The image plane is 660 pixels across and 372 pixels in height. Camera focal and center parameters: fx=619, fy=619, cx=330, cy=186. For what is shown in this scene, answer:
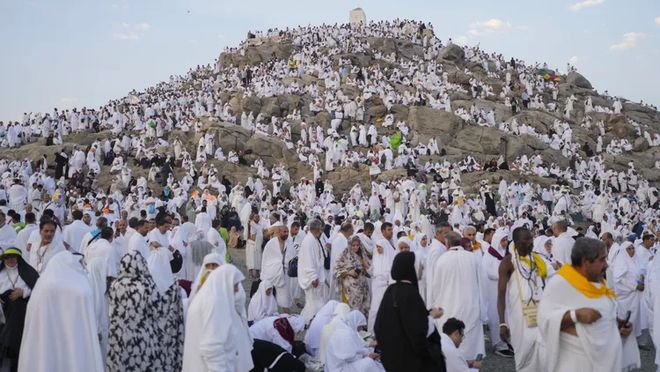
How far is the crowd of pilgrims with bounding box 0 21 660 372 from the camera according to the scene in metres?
4.64

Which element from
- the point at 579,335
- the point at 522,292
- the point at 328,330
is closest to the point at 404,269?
the point at 579,335

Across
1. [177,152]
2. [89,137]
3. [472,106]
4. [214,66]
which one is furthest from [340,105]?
[214,66]

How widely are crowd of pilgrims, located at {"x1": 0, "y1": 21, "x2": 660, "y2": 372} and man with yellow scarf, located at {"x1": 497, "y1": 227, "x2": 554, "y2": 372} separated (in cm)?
2

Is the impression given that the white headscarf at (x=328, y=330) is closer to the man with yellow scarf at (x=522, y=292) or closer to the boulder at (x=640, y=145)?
the man with yellow scarf at (x=522, y=292)

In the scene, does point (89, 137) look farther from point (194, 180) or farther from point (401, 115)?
point (401, 115)

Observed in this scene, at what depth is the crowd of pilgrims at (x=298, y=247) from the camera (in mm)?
4641

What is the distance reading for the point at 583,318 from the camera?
3619 millimetres

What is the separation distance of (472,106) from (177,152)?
1843cm

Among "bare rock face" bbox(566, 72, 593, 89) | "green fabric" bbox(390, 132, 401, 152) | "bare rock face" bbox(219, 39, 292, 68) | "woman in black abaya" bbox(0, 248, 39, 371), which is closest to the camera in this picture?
"woman in black abaya" bbox(0, 248, 39, 371)

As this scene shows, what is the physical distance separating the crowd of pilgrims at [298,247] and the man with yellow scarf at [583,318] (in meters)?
0.03

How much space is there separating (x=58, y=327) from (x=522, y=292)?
365 cm

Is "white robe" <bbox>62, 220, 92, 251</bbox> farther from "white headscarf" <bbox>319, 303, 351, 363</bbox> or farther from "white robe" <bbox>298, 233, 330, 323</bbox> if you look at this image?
"white headscarf" <bbox>319, 303, 351, 363</bbox>

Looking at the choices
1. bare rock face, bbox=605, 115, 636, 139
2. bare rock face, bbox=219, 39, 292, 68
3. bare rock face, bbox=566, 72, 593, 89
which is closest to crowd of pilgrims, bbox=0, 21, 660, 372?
bare rock face, bbox=605, 115, 636, 139

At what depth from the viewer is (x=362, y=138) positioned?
33.4 metres
